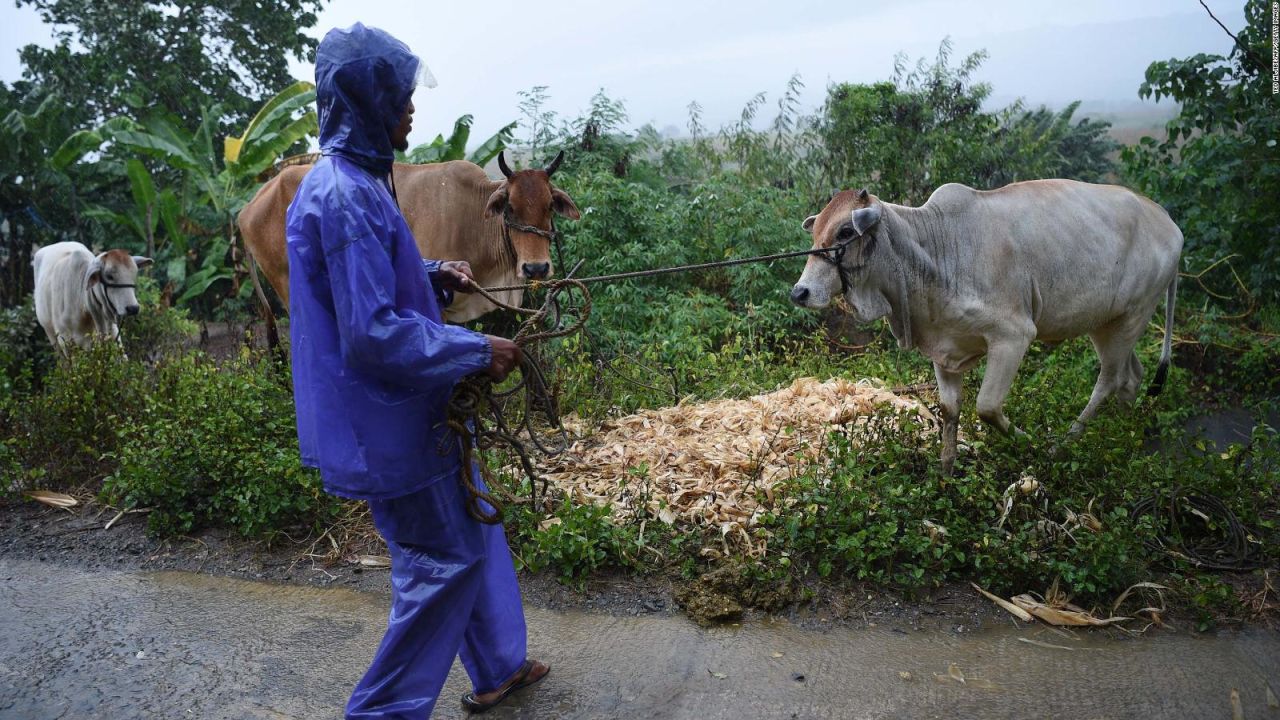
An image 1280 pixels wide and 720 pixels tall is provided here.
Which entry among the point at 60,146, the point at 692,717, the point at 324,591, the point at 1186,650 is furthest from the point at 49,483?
the point at 60,146

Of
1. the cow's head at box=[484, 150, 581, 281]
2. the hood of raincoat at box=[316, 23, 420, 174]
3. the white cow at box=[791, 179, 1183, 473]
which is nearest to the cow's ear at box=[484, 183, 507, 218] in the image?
the cow's head at box=[484, 150, 581, 281]

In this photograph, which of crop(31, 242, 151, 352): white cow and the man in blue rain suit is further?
crop(31, 242, 151, 352): white cow

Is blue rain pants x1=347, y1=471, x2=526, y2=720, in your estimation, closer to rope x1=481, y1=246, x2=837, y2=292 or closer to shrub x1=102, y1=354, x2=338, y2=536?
rope x1=481, y1=246, x2=837, y2=292

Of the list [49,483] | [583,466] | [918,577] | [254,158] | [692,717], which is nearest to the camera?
[692,717]

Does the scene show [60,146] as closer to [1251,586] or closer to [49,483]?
[49,483]

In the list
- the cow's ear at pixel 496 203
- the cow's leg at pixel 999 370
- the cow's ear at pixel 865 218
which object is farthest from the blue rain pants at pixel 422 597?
the cow's ear at pixel 496 203

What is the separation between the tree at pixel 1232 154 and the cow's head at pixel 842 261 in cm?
414

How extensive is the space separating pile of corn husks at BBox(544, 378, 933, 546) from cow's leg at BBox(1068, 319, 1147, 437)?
3.02 ft

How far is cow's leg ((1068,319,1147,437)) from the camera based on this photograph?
204 inches

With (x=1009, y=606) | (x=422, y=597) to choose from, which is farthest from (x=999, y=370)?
(x=422, y=597)

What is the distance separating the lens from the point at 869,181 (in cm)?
970

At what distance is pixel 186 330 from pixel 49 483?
3.54 m

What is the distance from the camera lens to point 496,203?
629cm

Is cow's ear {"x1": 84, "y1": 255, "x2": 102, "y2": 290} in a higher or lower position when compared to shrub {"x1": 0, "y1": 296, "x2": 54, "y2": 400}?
higher
